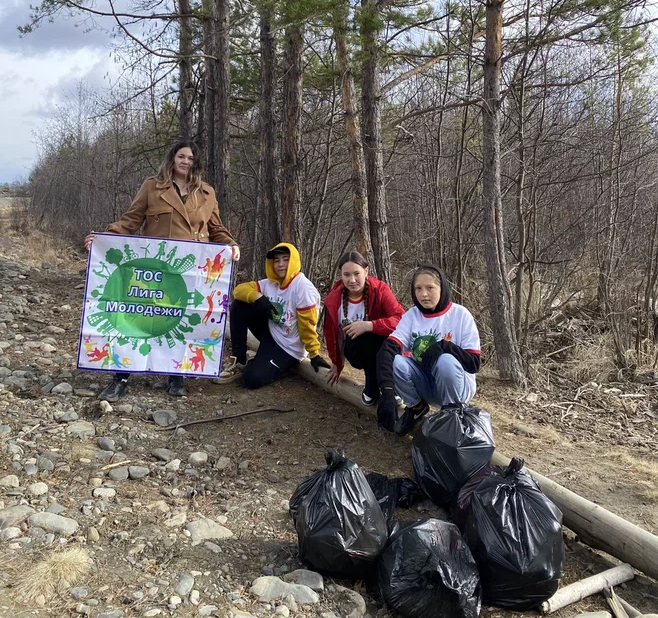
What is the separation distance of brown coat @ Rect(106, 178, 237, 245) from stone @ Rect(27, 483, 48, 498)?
2176 millimetres

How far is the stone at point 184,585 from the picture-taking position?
2.46 m

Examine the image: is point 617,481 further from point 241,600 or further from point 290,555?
point 241,600

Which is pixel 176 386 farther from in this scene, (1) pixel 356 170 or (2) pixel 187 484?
(1) pixel 356 170

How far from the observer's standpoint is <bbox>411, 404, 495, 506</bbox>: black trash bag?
131 inches

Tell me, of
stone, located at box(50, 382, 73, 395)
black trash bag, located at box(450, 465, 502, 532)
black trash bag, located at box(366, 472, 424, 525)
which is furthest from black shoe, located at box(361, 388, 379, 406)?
stone, located at box(50, 382, 73, 395)

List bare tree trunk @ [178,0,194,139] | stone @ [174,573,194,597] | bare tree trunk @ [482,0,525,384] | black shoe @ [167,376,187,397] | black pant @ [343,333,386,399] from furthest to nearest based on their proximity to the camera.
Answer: bare tree trunk @ [178,0,194,139] < bare tree trunk @ [482,0,525,384] < black shoe @ [167,376,187,397] < black pant @ [343,333,386,399] < stone @ [174,573,194,597]

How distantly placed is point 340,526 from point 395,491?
94 centimetres

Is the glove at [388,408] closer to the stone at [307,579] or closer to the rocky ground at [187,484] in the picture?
the rocky ground at [187,484]

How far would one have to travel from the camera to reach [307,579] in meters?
2.67

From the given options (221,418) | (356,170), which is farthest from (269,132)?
(221,418)

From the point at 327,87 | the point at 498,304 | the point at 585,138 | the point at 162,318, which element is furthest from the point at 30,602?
the point at 327,87

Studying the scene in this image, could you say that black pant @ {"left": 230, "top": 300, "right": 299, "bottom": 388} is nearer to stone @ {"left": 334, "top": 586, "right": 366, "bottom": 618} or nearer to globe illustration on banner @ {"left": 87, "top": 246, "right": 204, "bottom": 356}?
globe illustration on banner @ {"left": 87, "top": 246, "right": 204, "bottom": 356}

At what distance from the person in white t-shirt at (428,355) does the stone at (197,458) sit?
1.22m

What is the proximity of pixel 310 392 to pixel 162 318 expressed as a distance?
4.63 ft
